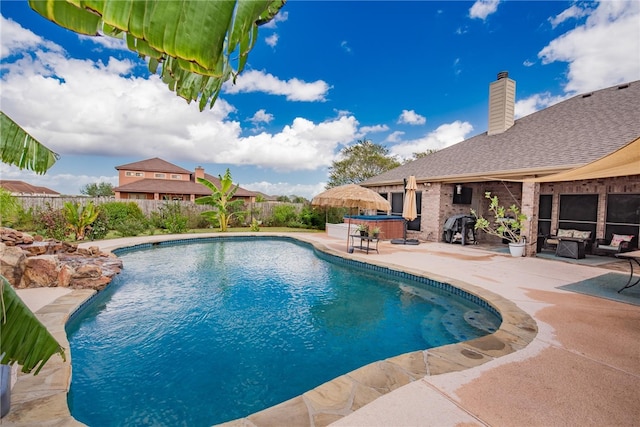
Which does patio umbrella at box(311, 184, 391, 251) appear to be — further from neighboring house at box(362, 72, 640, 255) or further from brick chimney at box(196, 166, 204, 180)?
brick chimney at box(196, 166, 204, 180)

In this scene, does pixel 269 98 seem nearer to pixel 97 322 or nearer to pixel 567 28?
pixel 567 28

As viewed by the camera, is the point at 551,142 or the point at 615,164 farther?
the point at 551,142

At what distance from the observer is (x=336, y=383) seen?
136 inches

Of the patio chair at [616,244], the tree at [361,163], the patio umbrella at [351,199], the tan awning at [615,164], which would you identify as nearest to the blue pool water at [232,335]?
the patio umbrella at [351,199]

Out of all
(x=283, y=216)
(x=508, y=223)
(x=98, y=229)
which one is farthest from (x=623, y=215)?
(x=98, y=229)

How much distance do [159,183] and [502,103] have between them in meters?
34.6

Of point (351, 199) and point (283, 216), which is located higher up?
point (351, 199)

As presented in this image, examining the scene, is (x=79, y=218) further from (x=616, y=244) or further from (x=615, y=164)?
(x=616, y=244)

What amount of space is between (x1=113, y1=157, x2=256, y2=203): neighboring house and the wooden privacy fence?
971 centimetres

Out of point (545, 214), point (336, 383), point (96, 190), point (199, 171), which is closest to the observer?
point (336, 383)

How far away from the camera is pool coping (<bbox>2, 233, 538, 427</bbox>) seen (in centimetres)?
284

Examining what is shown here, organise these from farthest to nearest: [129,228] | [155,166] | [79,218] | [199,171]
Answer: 1. [199,171]
2. [155,166]
3. [129,228]
4. [79,218]

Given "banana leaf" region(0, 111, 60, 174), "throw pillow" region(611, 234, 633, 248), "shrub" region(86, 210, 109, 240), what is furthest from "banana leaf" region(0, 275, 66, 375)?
"shrub" region(86, 210, 109, 240)

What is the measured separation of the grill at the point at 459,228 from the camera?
1453 cm
